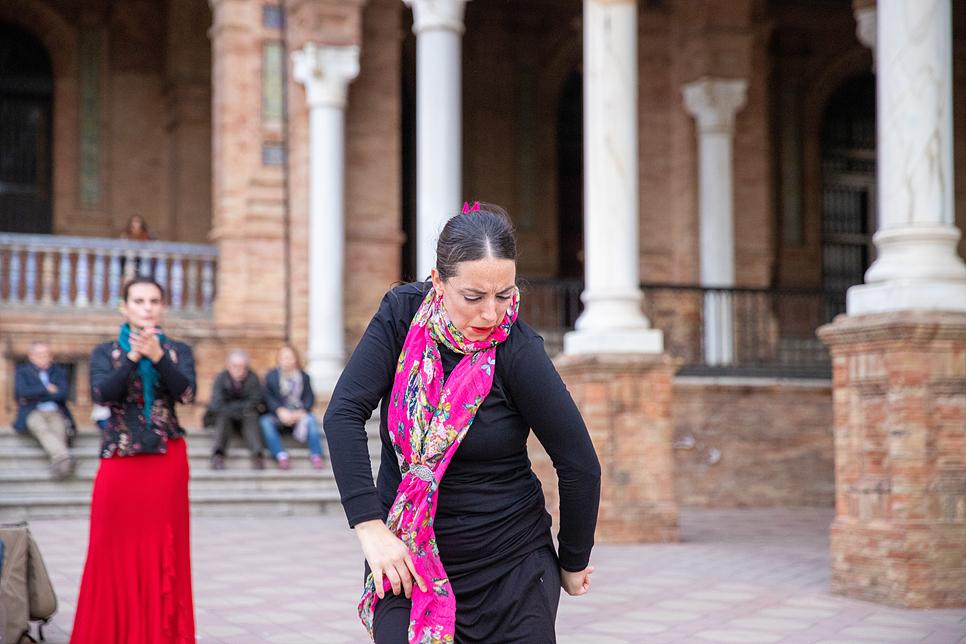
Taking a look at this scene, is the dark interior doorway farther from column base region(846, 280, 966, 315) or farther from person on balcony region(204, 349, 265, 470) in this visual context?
column base region(846, 280, 966, 315)

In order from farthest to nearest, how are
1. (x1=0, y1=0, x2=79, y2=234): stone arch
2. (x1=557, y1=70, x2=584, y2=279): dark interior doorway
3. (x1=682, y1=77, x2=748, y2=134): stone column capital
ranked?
1. (x1=557, y1=70, x2=584, y2=279): dark interior doorway
2. (x1=0, y1=0, x2=79, y2=234): stone arch
3. (x1=682, y1=77, x2=748, y2=134): stone column capital

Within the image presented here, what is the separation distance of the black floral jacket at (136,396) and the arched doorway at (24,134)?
14.5 m

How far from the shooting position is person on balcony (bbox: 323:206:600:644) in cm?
264

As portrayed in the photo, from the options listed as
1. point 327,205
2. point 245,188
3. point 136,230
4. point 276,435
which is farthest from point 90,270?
point 276,435

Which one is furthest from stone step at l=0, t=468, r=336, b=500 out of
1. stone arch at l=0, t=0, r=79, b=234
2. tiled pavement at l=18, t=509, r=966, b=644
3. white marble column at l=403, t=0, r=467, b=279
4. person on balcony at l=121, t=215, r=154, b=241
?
stone arch at l=0, t=0, r=79, b=234

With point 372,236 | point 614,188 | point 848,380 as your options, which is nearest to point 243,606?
point 848,380

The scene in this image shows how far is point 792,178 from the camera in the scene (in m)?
18.7

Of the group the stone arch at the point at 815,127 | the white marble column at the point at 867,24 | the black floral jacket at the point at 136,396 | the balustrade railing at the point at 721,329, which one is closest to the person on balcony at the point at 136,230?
the balustrade railing at the point at 721,329

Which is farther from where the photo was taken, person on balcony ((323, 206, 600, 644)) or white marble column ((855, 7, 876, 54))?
white marble column ((855, 7, 876, 54))

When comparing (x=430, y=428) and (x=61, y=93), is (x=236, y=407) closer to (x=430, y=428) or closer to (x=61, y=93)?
(x=61, y=93)

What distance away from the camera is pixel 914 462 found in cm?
677

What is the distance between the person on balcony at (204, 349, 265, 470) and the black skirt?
31.4ft

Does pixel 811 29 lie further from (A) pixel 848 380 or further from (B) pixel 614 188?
(A) pixel 848 380

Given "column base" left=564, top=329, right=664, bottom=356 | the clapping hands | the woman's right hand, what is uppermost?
"column base" left=564, top=329, right=664, bottom=356
